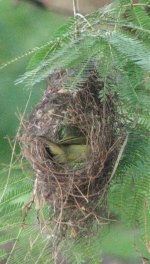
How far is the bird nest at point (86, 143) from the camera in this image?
87.9 inches

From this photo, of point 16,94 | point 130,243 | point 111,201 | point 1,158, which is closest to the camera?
point 111,201

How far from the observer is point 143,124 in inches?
91.8

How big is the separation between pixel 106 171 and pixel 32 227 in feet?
1.73

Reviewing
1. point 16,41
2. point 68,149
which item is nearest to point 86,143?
point 68,149

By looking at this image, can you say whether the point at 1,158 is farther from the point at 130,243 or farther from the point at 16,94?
the point at 130,243

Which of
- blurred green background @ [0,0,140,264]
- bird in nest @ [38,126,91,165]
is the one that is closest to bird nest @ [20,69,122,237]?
bird in nest @ [38,126,91,165]

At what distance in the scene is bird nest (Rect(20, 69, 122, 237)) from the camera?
2.23m

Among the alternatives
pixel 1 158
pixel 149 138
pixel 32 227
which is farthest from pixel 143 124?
pixel 1 158

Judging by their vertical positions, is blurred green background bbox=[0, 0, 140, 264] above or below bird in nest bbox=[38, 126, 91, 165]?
below

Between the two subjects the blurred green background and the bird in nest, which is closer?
the bird in nest

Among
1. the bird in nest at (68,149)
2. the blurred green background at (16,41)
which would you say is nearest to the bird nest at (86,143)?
A: the bird in nest at (68,149)

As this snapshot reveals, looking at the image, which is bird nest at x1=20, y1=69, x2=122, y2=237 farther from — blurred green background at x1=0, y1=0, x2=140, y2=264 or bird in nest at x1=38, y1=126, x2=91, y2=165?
blurred green background at x1=0, y1=0, x2=140, y2=264

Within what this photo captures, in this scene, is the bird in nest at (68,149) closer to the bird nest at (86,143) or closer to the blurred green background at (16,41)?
the bird nest at (86,143)

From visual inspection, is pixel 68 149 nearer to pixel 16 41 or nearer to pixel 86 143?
pixel 86 143
